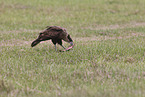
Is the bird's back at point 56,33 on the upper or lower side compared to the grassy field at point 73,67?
upper

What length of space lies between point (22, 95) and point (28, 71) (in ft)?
5.76

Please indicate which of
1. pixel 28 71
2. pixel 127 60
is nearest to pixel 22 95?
pixel 28 71

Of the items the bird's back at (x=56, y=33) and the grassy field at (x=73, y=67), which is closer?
the grassy field at (x=73, y=67)

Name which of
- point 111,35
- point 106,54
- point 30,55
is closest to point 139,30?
point 111,35

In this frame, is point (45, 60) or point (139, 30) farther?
point (139, 30)

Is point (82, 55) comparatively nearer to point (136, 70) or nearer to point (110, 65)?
point (110, 65)

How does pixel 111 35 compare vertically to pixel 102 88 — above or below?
below

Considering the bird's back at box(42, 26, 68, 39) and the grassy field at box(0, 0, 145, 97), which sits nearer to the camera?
the grassy field at box(0, 0, 145, 97)

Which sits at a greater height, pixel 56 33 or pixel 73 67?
pixel 56 33

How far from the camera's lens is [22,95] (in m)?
5.72

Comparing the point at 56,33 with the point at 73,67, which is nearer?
the point at 73,67

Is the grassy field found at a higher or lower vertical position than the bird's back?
lower

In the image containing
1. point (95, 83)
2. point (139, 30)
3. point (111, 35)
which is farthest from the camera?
point (139, 30)

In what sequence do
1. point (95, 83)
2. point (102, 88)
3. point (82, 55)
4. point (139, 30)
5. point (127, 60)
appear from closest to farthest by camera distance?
point (102, 88) < point (95, 83) < point (127, 60) < point (82, 55) < point (139, 30)
